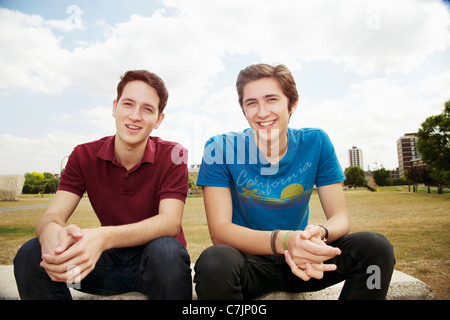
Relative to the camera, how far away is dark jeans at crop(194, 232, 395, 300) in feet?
5.62

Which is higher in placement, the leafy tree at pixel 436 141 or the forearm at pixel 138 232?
the leafy tree at pixel 436 141

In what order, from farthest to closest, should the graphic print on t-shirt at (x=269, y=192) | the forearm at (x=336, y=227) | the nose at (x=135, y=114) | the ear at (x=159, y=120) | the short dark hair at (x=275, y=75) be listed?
the ear at (x=159, y=120), the short dark hair at (x=275, y=75), the nose at (x=135, y=114), the graphic print on t-shirt at (x=269, y=192), the forearm at (x=336, y=227)

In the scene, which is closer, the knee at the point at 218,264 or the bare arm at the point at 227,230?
the knee at the point at 218,264

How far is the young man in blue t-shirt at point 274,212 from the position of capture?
1.76 meters

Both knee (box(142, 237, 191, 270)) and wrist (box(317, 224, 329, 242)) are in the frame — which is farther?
wrist (box(317, 224, 329, 242))

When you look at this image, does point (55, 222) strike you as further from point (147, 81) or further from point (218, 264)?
point (147, 81)

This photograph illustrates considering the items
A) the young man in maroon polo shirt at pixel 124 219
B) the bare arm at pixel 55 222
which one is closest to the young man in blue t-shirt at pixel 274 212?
the young man in maroon polo shirt at pixel 124 219

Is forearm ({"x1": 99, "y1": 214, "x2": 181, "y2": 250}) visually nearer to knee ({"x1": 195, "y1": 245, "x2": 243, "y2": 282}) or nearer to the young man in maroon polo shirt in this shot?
the young man in maroon polo shirt

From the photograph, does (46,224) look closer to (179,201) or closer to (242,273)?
(179,201)

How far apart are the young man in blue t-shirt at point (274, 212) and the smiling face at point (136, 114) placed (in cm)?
59

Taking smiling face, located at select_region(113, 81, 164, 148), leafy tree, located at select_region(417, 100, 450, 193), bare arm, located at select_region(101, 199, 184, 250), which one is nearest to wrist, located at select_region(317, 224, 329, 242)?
bare arm, located at select_region(101, 199, 184, 250)

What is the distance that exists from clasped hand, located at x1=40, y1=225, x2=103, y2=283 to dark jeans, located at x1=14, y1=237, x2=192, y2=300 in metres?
0.22

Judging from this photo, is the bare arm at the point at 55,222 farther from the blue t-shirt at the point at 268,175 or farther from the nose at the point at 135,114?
the blue t-shirt at the point at 268,175

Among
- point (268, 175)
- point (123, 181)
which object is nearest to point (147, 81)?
point (123, 181)
